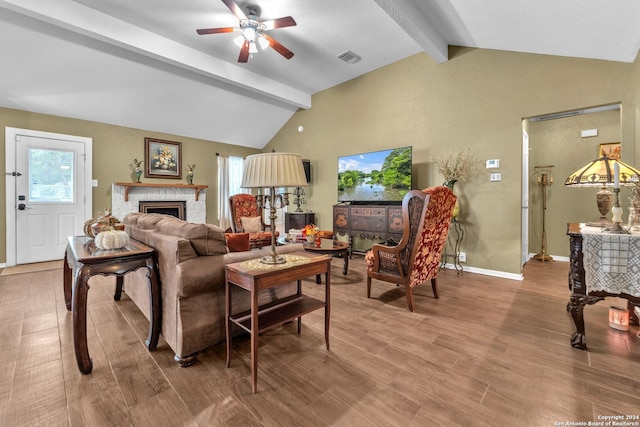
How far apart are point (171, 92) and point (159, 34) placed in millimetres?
1329

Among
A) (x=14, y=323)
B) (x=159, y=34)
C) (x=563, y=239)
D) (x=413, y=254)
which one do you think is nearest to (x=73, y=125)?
(x=159, y=34)

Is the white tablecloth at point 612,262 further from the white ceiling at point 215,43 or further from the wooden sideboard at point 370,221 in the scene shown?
the wooden sideboard at point 370,221

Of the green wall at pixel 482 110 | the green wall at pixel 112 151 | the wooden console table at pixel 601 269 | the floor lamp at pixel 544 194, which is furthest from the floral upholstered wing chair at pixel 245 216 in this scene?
the floor lamp at pixel 544 194

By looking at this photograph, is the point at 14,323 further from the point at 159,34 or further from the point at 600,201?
the point at 600,201

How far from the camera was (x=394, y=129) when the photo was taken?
15.5 ft

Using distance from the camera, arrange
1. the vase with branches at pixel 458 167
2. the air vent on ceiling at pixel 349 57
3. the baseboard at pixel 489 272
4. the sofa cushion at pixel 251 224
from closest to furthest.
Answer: the baseboard at pixel 489 272
the vase with branches at pixel 458 167
the air vent on ceiling at pixel 349 57
the sofa cushion at pixel 251 224

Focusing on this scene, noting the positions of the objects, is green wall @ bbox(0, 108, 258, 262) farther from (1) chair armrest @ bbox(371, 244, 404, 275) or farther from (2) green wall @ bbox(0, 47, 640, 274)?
(1) chair armrest @ bbox(371, 244, 404, 275)

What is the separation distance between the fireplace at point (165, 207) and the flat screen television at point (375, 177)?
3559 millimetres

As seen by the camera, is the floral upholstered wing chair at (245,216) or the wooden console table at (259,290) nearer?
the wooden console table at (259,290)

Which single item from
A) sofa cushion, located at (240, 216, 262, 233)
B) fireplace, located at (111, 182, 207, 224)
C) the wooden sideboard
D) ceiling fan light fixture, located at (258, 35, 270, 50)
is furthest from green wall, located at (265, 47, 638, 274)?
fireplace, located at (111, 182, 207, 224)

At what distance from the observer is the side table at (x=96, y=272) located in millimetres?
1567

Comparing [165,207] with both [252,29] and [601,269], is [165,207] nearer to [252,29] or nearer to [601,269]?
[252,29]

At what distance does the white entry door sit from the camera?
4.26 meters

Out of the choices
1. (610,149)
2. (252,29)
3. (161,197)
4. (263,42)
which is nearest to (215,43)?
(263,42)
